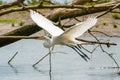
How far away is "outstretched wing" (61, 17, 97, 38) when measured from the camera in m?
2.97

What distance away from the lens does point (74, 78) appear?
909cm

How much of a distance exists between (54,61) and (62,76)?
252 cm

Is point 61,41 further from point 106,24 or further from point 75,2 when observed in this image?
point 106,24

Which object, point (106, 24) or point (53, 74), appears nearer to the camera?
point (53, 74)

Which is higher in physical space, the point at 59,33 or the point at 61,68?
the point at 59,33

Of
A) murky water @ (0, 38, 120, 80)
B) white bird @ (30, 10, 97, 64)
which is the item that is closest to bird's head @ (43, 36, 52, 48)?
white bird @ (30, 10, 97, 64)

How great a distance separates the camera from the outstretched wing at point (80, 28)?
297cm

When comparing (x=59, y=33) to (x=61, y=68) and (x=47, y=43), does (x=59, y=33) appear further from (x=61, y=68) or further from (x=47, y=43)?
(x=61, y=68)

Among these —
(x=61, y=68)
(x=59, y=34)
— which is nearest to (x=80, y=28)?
(x=59, y=34)

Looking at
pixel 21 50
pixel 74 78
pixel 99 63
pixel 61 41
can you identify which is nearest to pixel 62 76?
pixel 74 78

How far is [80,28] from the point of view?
3045 millimetres

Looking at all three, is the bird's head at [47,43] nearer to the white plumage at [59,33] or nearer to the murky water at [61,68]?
the white plumage at [59,33]

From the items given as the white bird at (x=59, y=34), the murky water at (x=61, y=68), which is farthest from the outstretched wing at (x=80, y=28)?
the murky water at (x=61, y=68)

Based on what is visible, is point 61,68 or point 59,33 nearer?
point 59,33
